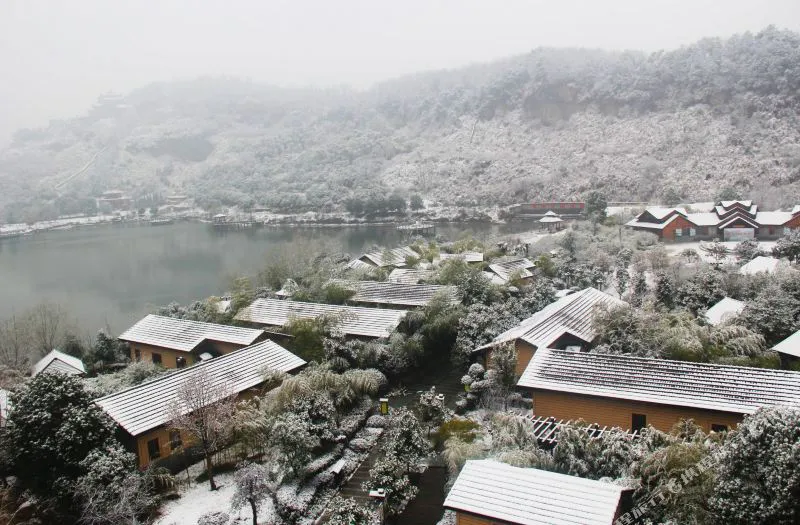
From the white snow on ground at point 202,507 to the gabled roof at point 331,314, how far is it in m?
7.27

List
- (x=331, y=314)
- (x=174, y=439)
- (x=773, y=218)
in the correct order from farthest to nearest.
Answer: (x=773, y=218) → (x=331, y=314) → (x=174, y=439)

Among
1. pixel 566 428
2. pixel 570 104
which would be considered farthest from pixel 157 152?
pixel 566 428

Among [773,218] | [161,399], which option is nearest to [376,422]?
[161,399]

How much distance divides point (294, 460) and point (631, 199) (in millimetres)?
54986

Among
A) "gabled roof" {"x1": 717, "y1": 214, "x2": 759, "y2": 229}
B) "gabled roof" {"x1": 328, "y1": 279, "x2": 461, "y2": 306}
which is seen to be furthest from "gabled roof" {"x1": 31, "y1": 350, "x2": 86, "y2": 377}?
"gabled roof" {"x1": 717, "y1": 214, "x2": 759, "y2": 229}

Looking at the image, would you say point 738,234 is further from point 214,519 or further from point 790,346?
point 214,519

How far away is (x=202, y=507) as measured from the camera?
1086cm

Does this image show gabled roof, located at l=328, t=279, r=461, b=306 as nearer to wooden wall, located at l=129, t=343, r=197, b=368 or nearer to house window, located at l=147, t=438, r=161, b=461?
wooden wall, located at l=129, t=343, r=197, b=368

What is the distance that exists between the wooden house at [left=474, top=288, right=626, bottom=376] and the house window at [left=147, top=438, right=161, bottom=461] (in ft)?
28.0

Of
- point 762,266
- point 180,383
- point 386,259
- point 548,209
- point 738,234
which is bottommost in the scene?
point 548,209

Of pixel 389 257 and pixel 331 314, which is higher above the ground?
pixel 331 314

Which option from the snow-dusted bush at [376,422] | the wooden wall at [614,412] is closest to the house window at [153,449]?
the snow-dusted bush at [376,422]

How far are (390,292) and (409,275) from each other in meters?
4.04

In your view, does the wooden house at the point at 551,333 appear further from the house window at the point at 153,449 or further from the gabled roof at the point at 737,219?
the gabled roof at the point at 737,219
